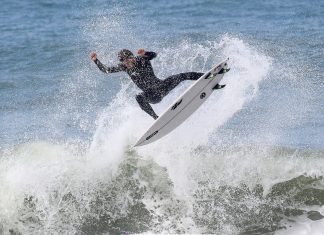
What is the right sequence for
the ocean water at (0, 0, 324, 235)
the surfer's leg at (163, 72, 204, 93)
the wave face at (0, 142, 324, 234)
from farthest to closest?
1. the surfer's leg at (163, 72, 204, 93)
2. the ocean water at (0, 0, 324, 235)
3. the wave face at (0, 142, 324, 234)

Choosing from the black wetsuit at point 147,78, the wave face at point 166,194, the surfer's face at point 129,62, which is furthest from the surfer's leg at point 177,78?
the wave face at point 166,194

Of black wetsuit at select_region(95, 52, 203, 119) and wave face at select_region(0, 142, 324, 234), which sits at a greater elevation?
black wetsuit at select_region(95, 52, 203, 119)

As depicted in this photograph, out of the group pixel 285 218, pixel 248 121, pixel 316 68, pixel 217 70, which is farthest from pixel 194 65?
pixel 285 218

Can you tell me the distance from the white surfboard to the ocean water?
730 millimetres

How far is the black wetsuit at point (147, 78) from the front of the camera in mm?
10062

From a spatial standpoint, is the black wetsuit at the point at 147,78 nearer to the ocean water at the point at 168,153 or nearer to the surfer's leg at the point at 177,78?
the surfer's leg at the point at 177,78

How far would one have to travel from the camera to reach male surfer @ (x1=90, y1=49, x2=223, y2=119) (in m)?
10.0

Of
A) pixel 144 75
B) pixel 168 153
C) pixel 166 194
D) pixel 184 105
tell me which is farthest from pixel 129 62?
pixel 166 194

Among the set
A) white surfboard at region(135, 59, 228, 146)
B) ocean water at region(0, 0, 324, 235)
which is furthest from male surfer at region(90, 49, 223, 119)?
ocean water at region(0, 0, 324, 235)

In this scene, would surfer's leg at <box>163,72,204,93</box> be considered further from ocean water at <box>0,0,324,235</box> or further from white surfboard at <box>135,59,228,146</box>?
ocean water at <box>0,0,324,235</box>

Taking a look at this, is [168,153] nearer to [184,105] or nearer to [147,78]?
[184,105]

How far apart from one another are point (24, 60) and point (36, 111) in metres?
5.83

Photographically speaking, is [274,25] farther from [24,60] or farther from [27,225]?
[27,225]

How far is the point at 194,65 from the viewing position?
18.4 metres
